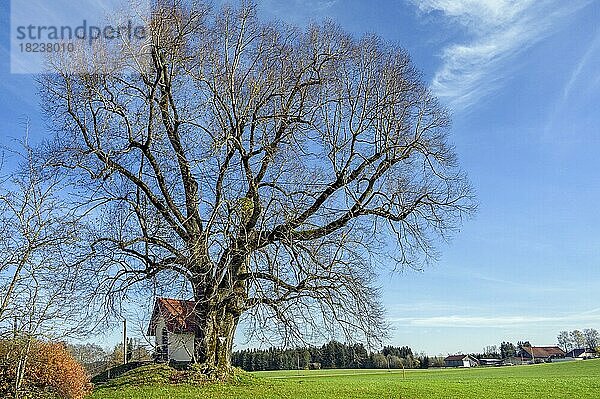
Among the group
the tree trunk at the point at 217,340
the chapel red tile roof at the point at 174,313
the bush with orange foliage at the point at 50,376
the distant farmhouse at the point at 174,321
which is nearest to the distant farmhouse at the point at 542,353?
the distant farmhouse at the point at 174,321

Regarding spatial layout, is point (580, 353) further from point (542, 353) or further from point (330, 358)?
point (330, 358)

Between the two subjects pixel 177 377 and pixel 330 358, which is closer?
pixel 177 377

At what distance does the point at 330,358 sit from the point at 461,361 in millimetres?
70545

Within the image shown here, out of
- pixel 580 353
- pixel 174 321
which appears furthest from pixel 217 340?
pixel 580 353

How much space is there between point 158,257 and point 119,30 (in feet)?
21.5

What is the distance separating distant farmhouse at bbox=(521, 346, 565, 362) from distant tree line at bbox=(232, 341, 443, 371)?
1149 inches

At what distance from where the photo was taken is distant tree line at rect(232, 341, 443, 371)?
15.2 meters

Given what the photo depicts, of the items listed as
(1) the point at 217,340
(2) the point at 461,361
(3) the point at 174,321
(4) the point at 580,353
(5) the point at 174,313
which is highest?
(5) the point at 174,313

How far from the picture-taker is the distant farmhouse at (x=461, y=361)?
83562 mm

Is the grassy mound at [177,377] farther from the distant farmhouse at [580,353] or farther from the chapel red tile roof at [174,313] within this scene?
the distant farmhouse at [580,353]

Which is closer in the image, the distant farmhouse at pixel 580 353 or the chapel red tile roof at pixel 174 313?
the chapel red tile roof at pixel 174 313

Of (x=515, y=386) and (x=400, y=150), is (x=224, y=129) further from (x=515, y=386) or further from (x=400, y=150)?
(x=515, y=386)

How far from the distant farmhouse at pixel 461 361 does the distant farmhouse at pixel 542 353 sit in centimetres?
1168

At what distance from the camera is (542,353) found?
99250 mm
